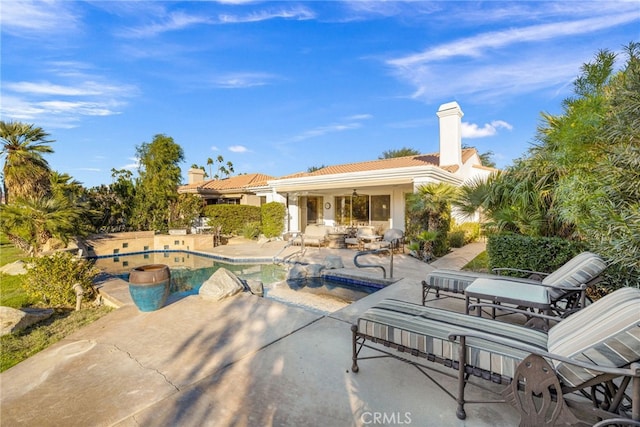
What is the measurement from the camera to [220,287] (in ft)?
20.2

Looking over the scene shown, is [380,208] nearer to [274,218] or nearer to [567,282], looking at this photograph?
[274,218]

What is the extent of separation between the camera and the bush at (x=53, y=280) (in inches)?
238

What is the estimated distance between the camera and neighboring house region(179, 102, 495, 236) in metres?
13.4

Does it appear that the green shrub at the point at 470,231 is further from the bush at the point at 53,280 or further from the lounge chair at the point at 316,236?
the bush at the point at 53,280

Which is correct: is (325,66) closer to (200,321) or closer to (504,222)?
(504,222)

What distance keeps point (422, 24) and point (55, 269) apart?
523 inches

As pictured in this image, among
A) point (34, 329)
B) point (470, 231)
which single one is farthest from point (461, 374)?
point (470, 231)

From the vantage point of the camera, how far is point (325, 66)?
15.1 meters

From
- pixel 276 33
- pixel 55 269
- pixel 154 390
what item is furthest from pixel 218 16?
pixel 154 390

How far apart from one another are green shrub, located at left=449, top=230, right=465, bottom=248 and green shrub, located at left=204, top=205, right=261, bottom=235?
12.0m

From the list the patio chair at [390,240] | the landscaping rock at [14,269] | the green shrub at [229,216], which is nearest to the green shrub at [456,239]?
the patio chair at [390,240]

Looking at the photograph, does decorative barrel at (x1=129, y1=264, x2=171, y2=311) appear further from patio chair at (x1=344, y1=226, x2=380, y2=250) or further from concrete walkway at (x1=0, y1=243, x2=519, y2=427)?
patio chair at (x1=344, y1=226, x2=380, y2=250)

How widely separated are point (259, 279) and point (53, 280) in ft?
16.6

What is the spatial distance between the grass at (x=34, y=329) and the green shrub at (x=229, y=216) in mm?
10989
